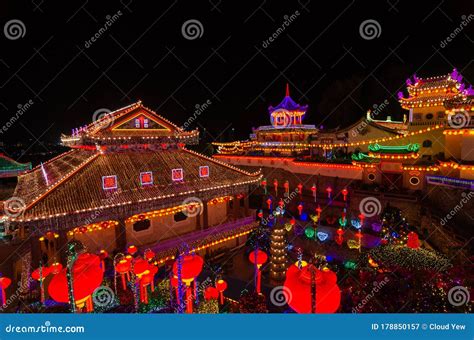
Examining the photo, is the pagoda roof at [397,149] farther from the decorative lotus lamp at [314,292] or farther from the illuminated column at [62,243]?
the illuminated column at [62,243]

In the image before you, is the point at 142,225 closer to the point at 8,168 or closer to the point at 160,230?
the point at 160,230

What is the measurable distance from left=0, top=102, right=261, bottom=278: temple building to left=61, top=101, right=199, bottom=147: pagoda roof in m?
0.04

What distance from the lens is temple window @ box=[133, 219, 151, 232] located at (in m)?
13.1

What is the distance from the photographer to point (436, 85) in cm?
2083

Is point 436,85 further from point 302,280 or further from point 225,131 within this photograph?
point 225,131

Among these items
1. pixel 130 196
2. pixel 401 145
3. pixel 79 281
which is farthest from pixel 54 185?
pixel 401 145

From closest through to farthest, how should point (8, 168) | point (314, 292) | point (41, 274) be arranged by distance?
1. point (314, 292)
2. point (41, 274)
3. point (8, 168)

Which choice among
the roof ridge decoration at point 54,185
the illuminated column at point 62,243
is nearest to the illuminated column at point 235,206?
the roof ridge decoration at point 54,185

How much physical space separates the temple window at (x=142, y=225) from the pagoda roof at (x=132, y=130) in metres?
3.87

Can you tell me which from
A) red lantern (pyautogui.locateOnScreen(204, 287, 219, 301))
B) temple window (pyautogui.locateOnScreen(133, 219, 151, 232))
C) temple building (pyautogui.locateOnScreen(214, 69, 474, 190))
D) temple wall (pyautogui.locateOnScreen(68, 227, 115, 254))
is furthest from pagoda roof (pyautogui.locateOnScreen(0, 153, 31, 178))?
red lantern (pyautogui.locateOnScreen(204, 287, 219, 301))

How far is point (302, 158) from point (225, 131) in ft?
66.6

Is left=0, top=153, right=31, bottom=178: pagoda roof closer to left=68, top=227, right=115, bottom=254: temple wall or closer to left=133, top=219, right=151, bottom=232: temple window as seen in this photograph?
left=68, top=227, right=115, bottom=254: temple wall

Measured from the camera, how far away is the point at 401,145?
2255cm

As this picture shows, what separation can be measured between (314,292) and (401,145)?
Result: 2101cm
